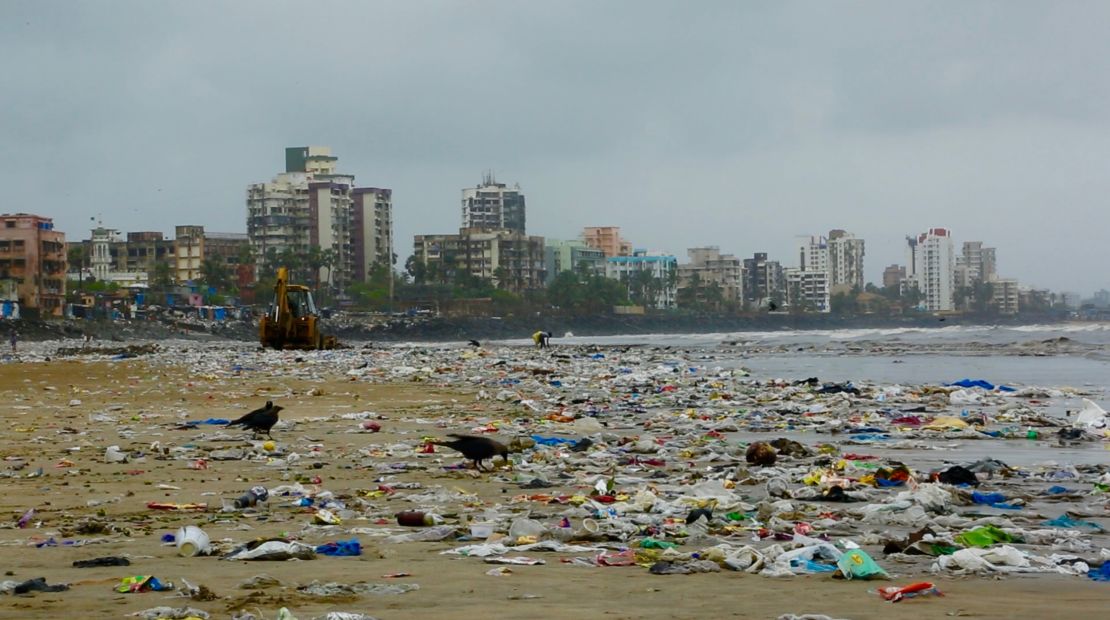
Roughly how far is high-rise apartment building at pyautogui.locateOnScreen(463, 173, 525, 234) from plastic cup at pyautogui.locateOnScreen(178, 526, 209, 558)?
183366 mm

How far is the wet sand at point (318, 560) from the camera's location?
15.3ft

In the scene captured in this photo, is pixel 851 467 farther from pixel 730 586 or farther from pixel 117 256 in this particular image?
pixel 117 256

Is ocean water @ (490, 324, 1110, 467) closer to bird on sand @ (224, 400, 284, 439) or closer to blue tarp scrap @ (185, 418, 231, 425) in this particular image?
bird on sand @ (224, 400, 284, 439)

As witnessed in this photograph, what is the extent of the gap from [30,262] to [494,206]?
355ft

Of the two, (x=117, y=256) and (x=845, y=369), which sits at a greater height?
(x=117, y=256)

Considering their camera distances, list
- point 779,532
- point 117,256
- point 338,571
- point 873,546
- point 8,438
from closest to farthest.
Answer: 1. point 338,571
2. point 873,546
3. point 779,532
4. point 8,438
5. point 117,256

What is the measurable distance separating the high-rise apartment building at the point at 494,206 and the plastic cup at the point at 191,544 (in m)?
183

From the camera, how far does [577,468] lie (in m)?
10.0

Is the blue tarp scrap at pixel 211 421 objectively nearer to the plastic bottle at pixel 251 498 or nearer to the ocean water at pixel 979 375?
the ocean water at pixel 979 375

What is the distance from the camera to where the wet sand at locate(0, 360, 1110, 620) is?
466 cm

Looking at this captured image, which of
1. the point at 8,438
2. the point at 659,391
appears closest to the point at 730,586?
the point at 8,438

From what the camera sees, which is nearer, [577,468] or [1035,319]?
[577,468]

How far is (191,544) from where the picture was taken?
596 cm

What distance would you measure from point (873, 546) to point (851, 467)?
3.35 metres
